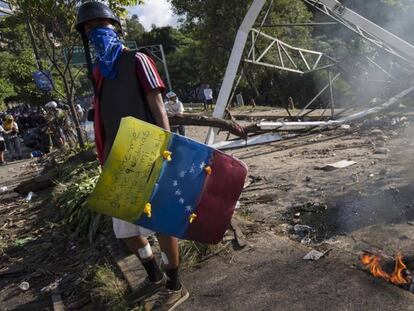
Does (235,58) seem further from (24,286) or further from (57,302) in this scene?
(57,302)

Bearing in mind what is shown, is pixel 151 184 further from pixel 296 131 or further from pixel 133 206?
pixel 296 131

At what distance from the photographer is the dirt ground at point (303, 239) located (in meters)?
2.81

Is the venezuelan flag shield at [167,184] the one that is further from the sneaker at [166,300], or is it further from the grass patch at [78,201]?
the grass patch at [78,201]

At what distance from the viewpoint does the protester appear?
265 centimetres

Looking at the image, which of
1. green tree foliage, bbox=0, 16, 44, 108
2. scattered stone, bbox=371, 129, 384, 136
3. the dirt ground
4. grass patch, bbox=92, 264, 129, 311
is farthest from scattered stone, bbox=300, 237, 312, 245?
green tree foliage, bbox=0, 16, 44, 108

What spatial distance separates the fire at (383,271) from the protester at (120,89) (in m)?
1.37

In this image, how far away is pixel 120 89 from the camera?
8.84ft

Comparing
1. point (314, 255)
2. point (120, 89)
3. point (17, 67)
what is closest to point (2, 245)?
point (120, 89)

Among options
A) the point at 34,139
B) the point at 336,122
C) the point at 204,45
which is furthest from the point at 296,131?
the point at 204,45

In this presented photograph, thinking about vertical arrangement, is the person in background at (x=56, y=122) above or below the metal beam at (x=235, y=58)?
below

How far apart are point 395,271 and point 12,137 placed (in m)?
14.5

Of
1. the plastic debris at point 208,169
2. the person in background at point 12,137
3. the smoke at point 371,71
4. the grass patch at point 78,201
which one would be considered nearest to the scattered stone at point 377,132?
the smoke at point 371,71

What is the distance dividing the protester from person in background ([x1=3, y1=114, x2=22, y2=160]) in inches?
515

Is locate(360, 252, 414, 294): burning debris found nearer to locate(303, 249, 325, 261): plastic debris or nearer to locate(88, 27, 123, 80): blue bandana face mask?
locate(303, 249, 325, 261): plastic debris
